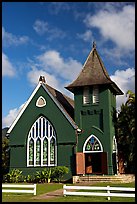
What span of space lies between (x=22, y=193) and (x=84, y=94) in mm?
14354

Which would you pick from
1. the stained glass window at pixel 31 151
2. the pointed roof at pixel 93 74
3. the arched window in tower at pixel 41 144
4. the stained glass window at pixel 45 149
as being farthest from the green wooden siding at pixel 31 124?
the pointed roof at pixel 93 74

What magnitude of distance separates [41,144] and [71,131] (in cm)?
297

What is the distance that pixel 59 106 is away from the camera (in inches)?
1149

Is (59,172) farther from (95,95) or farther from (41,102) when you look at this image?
(95,95)

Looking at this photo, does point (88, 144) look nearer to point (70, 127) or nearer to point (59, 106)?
point (70, 127)

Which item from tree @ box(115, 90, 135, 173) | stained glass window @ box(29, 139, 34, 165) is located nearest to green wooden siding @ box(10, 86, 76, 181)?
stained glass window @ box(29, 139, 34, 165)

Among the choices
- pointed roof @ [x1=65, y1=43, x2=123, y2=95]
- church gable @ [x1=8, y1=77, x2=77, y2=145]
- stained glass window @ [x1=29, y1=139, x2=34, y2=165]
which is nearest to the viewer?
church gable @ [x1=8, y1=77, x2=77, y2=145]

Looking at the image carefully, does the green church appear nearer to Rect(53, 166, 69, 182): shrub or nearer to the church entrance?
the church entrance

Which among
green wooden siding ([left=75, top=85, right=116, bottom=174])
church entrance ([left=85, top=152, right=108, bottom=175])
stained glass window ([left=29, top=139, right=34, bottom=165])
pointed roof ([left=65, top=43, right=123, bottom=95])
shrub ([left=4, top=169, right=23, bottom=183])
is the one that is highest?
pointed roof ([left=65, top=43, right=123, bottom=95])

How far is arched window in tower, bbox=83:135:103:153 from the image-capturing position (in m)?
28.8

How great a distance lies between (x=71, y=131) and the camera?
28.8m

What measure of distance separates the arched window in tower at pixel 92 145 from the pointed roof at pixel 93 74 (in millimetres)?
5009

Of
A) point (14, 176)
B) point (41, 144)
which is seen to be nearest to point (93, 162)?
point (41, 144)

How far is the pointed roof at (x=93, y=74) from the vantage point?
29.7m
